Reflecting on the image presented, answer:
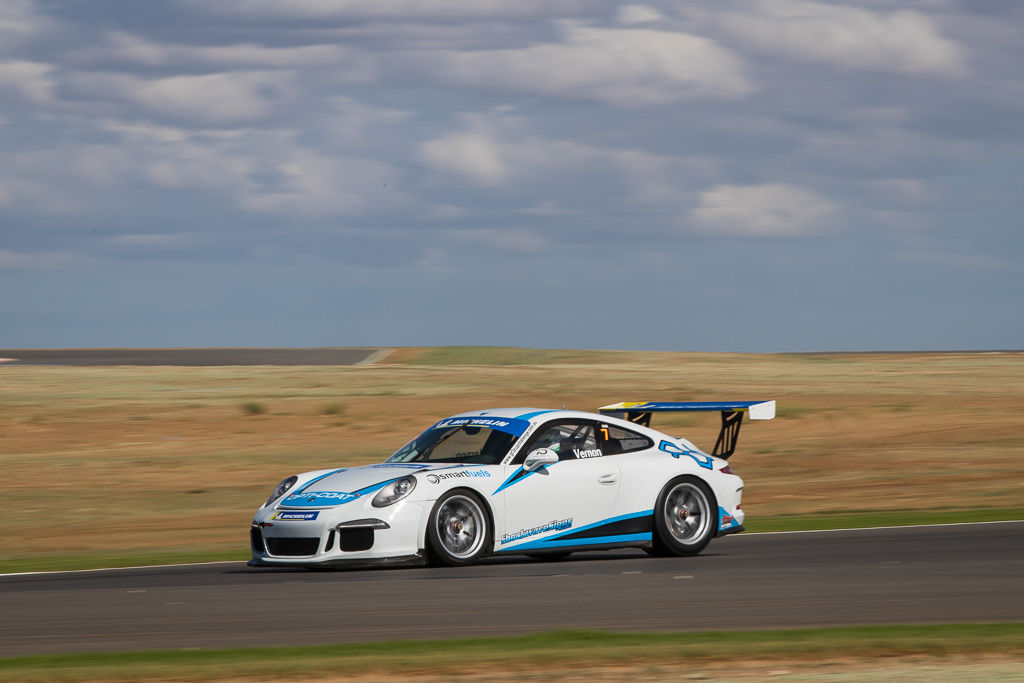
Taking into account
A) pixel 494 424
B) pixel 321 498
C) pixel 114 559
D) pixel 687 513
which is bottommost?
pixel 114 559

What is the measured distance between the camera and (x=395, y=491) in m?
12.7

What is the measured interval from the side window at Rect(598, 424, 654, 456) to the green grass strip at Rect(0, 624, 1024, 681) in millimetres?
5088

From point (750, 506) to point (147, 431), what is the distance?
54.7 ft

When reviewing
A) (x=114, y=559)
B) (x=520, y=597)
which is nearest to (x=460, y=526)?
(x=520, y=597)

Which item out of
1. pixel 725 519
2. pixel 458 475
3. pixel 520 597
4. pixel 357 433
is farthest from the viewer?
pixel 357 433

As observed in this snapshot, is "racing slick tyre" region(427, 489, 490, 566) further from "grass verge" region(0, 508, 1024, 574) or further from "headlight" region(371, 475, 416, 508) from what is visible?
"grass verge" region(0, 508, 1024, 574)

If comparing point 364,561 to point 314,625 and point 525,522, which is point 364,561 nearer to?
point 525,522

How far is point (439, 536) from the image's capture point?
42.1 feet

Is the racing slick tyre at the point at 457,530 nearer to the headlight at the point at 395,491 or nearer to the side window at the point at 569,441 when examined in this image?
the headlight at the point at 395,491

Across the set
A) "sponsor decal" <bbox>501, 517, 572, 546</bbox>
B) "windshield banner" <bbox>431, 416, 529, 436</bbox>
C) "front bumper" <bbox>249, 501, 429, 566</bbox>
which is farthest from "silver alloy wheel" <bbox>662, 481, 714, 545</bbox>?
"front bumper" <bbox>249, 501, 429, 566</bbox>

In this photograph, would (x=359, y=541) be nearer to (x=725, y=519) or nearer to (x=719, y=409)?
(x=725, y=519)

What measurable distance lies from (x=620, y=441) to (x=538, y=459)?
106 centimetres

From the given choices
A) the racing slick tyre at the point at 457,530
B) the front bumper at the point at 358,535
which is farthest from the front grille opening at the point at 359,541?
the racing slick tyre at the point at 457,530

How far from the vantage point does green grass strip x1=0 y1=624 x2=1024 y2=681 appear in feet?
26.0
